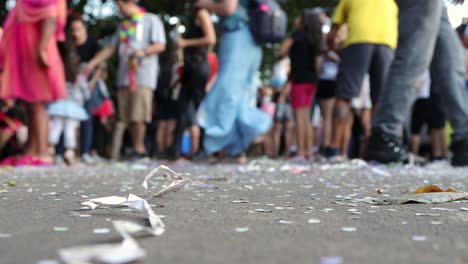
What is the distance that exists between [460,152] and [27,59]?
13.1 feet

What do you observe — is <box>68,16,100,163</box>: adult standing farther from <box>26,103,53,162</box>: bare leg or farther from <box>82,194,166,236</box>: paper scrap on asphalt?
<box>82,194,166,236</box>: paper scrap on asphalt

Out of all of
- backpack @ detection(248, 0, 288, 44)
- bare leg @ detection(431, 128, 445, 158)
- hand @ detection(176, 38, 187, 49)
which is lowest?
bare leg @ detection(431, 128, 445, 158)

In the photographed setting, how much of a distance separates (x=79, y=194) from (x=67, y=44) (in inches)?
203

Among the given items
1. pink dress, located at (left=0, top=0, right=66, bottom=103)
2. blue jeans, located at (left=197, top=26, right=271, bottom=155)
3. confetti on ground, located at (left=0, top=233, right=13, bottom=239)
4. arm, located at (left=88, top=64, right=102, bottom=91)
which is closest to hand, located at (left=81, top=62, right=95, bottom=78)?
arm, located at (left=88, top=64, right=102, bottom=91)

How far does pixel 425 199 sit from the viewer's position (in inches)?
93.2

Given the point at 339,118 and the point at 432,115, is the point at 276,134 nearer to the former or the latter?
the point at 432,115

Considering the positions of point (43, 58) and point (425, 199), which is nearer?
point (425, 199)

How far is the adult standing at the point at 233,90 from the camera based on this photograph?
268 inches

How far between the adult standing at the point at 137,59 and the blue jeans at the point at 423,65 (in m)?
3.29

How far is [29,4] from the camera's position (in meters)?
5.96

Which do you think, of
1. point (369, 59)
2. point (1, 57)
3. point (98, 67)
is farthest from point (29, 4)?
point (369, 59)

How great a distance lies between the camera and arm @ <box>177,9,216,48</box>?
7184mm

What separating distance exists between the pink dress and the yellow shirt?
2758mm

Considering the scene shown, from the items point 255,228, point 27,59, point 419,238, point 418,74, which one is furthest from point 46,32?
point 419,238
